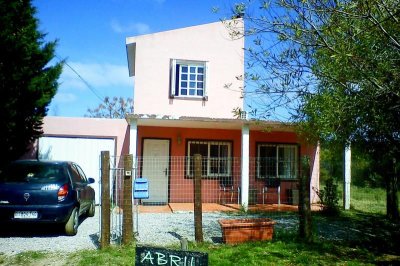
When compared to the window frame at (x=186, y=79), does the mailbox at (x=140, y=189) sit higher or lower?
lower

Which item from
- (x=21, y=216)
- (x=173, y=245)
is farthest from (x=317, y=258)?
(x=21, y=216)

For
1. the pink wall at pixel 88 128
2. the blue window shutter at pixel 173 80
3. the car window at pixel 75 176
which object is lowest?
the car window at pixel 75 176

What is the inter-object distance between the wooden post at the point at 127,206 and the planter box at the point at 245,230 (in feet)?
6.03

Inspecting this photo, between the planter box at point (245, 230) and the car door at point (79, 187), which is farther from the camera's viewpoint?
the car door at point (79, 187)

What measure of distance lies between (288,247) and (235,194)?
23.7 feet

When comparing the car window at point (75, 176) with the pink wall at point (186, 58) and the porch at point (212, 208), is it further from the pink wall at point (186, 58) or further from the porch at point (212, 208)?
the pink wall at point (186, 58)

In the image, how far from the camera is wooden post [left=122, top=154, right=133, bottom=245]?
7289 millimetres

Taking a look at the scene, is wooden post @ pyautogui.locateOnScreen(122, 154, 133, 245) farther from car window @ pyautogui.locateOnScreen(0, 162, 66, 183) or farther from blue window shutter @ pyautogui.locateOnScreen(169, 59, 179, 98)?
blue window shutter @ pyautogui.locateOnScreen(169, 59, 179, 98)

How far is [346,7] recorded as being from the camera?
5.17 metres

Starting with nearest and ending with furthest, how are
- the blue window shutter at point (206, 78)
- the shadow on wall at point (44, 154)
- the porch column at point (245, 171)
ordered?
the porch column at point (245, 171), the shadow on wall at point (44, 154), the blue window shutter at point (206, 78)

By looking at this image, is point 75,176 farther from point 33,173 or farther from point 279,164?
point 279,164

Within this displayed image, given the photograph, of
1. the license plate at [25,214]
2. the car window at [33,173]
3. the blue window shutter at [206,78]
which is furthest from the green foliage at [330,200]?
the license plate at [25,214]

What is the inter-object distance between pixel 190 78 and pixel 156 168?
151 inches

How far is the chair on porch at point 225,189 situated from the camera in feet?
47.4
